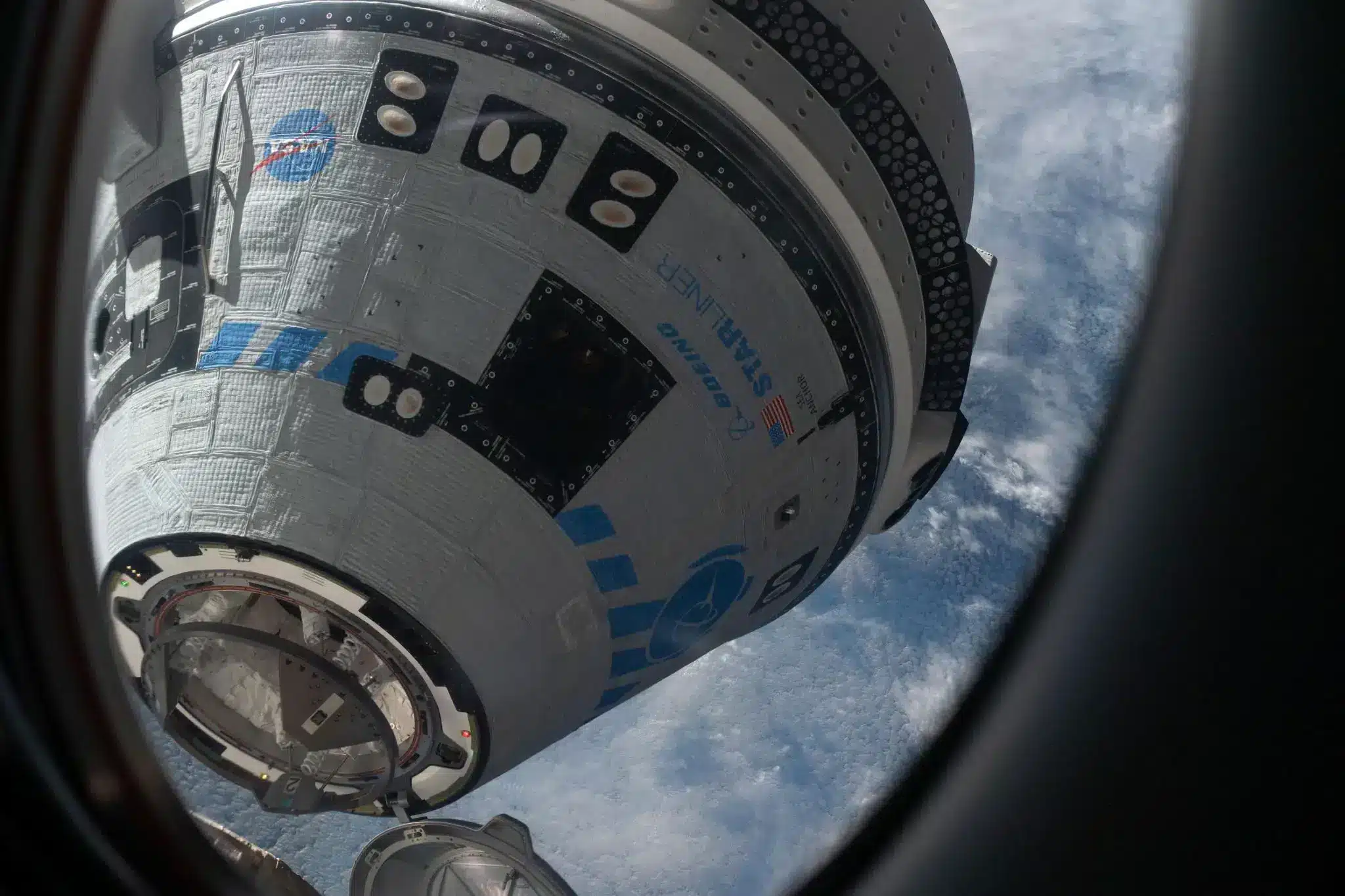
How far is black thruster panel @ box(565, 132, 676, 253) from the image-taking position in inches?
175

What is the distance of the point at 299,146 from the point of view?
→ 174 inches

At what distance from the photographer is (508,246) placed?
4.30 metres

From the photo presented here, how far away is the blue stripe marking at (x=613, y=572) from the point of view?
4.49m

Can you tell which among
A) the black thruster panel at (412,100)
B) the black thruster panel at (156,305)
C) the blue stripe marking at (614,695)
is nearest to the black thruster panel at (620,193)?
the black thruster panel at (412,100)

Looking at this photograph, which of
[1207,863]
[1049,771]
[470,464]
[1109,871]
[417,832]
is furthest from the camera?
[417,832]

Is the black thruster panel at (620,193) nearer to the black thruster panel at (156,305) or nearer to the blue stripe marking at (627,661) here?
the black thruster panel at (156,305)

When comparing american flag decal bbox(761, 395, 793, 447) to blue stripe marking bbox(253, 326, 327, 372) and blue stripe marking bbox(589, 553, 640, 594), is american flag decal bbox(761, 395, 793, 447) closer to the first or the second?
blue stripe marking bbox(589, 553, 640, 594)

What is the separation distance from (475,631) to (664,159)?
2312 mm

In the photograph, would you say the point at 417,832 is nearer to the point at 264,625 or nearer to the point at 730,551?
the point at 264,625

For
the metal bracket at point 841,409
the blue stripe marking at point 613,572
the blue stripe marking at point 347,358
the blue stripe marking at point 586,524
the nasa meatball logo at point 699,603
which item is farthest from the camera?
the metal bracket at point 841,409

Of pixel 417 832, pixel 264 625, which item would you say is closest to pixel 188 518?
pixel 264 625

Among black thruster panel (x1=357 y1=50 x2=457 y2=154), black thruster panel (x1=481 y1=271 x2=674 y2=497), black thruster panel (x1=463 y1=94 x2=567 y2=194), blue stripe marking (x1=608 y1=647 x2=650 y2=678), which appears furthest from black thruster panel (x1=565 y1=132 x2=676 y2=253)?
blue stripe marking (x1=608 y1=647 x2=650 y2=678)

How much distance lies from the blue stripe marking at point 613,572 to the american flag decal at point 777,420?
3.20 feet

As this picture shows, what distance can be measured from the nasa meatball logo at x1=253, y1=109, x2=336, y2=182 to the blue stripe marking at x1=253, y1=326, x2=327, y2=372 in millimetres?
699
